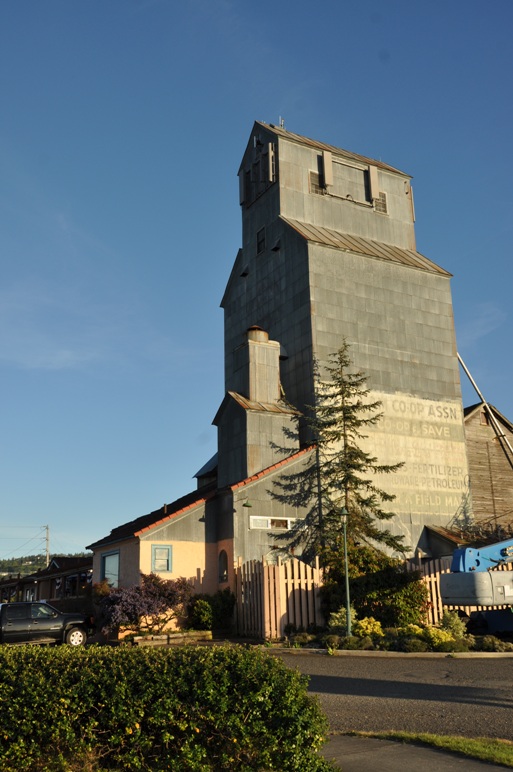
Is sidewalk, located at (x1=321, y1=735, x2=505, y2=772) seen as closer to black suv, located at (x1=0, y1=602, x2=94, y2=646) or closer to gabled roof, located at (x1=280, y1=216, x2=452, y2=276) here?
black suv, located at (x1=0, y1=602, x2=94, y2=646)

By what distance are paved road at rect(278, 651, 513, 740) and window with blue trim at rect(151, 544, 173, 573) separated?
399 inches

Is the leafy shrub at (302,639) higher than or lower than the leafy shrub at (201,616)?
lower

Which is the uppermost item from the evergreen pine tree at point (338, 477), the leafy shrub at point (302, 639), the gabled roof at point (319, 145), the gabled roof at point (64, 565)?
the gabled roof at point (319, 145)

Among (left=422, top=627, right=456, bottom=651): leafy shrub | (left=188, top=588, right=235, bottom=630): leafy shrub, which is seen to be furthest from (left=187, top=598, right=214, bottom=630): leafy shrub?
(left=422, top=627, right=456, bottom=651): leafy shrub

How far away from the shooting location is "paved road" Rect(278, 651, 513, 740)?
34.0 ft

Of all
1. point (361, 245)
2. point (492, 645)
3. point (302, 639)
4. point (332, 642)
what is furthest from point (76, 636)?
point (361, 245)

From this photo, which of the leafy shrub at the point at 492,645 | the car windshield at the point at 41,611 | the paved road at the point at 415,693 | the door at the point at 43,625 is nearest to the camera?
the paved road at the point at 415,693

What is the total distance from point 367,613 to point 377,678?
9756 millimetres

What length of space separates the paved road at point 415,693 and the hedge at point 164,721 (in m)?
2.81

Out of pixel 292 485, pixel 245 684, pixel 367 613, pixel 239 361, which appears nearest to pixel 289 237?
pixel 239 361

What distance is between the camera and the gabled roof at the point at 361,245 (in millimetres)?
36156

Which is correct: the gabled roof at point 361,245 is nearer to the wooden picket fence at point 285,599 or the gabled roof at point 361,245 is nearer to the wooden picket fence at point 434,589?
the wooden picket fence at point 434,589

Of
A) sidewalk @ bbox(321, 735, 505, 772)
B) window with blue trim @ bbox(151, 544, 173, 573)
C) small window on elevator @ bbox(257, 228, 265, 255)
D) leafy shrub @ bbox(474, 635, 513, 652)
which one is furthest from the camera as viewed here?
small window on elevator @ bbox(257, 228, 265, 255)

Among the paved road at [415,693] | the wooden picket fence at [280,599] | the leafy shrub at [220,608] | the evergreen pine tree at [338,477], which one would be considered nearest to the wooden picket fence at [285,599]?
the wooden picket fence at [280,599]
